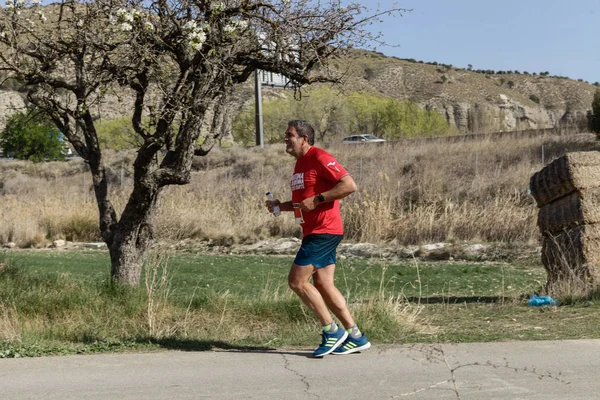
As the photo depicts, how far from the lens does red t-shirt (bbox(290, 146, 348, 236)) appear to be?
23.3 ft

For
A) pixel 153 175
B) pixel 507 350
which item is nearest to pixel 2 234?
pixel 153 175

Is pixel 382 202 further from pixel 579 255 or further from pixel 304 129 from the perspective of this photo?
pixel 304 129

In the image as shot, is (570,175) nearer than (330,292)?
No

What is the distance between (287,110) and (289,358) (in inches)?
2214

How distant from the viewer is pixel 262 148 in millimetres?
47281

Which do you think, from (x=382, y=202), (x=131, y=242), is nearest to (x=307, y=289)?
(x=131, y=242)

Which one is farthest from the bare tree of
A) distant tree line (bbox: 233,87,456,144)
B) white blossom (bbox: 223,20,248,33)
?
distant tree line (bbox: 233,87,456,144)

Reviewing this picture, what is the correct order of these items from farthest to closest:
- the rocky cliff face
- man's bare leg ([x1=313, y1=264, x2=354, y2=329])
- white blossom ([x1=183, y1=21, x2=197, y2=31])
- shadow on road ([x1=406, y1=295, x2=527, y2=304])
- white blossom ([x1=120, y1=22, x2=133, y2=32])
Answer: the rocky cliff face
shadow on road ([x1=406, y1=295, x2=527, y2=304])
white blossom ([x1=183, y1=21, x2=197, y2=31])
white blossom ([x1=120, y1=22, x2=133, y2=32])
man's bare leg ([x1=313, y1=264, x2=354, y2=329])

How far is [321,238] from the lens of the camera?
23.2 ft

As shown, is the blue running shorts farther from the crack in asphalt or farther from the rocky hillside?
the rocky hillside

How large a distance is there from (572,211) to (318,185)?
5.11 m

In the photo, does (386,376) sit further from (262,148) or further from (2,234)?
(262,148)

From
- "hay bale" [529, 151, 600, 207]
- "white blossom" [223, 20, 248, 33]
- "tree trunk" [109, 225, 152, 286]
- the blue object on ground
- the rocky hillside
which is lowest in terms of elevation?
the blue object on ground

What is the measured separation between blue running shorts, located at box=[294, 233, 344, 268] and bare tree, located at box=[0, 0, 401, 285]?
3.09 metres
